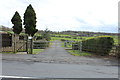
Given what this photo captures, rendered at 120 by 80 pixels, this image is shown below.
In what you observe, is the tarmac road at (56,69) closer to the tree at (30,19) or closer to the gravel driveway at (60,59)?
the gravel driveway at (60,59)

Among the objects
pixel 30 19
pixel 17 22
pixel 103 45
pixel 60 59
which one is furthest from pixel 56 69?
pixel 17 22

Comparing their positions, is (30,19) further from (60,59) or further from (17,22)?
(60,59)

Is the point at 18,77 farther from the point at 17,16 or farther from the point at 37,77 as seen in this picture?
the point at 17,16

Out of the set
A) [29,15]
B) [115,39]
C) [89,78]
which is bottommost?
[89,78]

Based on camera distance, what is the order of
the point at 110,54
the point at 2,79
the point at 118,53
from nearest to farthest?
the point at 2,79 < the point at 118,53 < the point at 110,54

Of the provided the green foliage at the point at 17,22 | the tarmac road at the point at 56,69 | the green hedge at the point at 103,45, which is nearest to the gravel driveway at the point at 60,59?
the tarmac road at the point at 56,69

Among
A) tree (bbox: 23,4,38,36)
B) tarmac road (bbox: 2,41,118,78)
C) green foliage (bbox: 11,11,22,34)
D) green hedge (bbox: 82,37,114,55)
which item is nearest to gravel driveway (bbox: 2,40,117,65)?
tarmac road (bbox: 2,41,118,78)

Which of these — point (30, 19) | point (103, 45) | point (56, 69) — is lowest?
point (56, 69)

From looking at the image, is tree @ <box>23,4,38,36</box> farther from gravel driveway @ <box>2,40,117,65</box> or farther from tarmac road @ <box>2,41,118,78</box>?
tarmac road @ <box>2,41,118,78</box>

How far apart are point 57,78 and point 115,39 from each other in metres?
9.06

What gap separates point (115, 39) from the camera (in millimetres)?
12977

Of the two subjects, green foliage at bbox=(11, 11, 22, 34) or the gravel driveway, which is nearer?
the gravel driveway

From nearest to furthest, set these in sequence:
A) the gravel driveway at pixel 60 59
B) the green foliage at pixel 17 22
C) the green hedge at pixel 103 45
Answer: the gravel driveway at pixel 60 59 → the green hedge at pixel 103 45 → the green foliage at pixel 17 22

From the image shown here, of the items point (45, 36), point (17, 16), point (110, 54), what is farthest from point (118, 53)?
point (45, 36)
